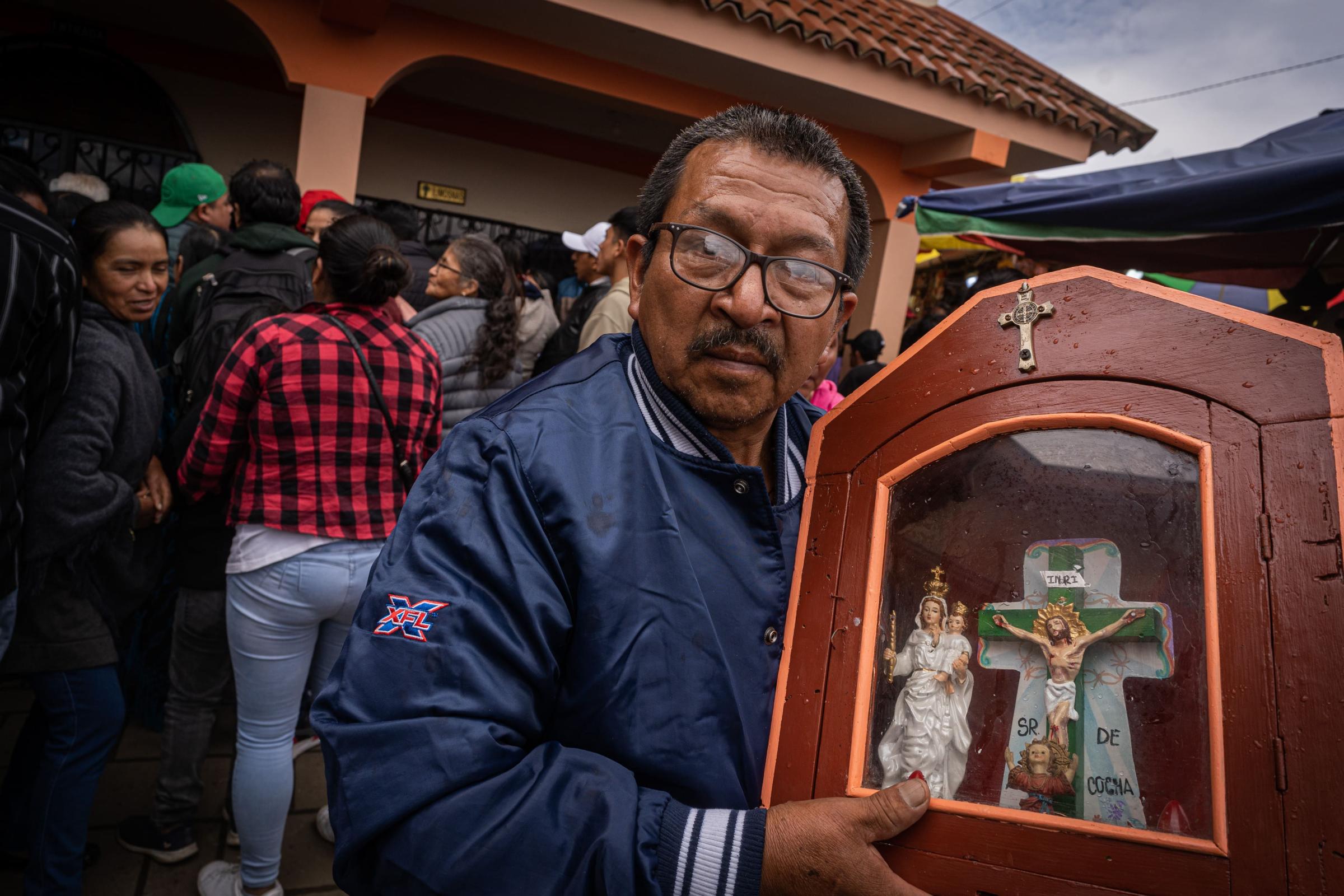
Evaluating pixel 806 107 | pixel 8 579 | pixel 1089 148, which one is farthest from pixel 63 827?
pixel 1089 148

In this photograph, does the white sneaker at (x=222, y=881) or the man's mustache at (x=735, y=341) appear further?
the white sneaker at (x=222, y=881)

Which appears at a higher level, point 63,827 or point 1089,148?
point 1089,148

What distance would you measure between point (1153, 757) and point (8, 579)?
227 centimetres

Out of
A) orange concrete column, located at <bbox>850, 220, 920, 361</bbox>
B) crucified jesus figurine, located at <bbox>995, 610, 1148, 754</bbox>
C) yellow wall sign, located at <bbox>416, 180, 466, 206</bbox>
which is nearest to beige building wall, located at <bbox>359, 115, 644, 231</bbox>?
yellow wall sign, located at <bbox>416, 180, 466, 206</bbox>

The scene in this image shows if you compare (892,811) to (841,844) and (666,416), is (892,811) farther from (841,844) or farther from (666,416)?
(666,416)

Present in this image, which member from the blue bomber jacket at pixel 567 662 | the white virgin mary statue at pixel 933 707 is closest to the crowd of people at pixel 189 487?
the blue bomber jacket at pixel 567 662

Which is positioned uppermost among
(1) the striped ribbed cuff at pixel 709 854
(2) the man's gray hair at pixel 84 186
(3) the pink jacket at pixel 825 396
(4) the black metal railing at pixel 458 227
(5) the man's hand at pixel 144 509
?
(4) the black metal railing at pixel 458 227

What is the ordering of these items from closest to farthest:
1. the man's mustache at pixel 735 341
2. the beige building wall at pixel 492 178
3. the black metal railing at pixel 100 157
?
the man's mustache at pixel 735 341 < the black metal railing at pixel 100 157 < the beige building wall at pixel 492 178

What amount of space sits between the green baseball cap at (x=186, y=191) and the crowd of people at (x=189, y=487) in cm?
108

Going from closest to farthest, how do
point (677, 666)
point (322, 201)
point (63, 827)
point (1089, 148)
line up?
point (677, 666), point (63, 827), point (322, 201), point (1089, 148)

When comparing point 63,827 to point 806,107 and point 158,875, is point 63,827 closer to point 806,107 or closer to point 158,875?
point 158,875

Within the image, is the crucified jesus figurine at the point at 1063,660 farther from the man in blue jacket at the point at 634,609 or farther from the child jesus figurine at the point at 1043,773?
the man in blue jacket at the point at 634,609

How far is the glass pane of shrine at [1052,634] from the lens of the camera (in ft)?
2.96

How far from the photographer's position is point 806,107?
7164mm
